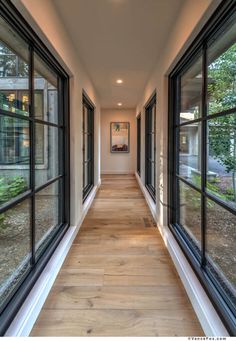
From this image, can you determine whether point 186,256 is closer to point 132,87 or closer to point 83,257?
point 83,257

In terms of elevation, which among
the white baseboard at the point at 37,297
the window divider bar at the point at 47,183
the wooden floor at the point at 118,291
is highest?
the window divider bar at the point at 47,183

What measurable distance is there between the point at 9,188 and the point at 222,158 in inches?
55.9

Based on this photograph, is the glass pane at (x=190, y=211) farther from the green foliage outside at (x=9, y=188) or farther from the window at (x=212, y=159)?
the green foliage outside at (x=9, y=188)

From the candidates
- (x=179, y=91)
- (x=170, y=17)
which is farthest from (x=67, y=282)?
(x=170, y=17)

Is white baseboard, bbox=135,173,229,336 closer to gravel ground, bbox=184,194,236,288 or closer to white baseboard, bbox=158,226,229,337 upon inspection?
white baseboard, bbox=158,226,229,337

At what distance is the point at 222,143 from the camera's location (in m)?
1.75

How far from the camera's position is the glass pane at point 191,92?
231 centimetres

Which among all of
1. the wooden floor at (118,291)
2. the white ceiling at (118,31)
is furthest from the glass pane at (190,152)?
the white ceiling at (118,31)

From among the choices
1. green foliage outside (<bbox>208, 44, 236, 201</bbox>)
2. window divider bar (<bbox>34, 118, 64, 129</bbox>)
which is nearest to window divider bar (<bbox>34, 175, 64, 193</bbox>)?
window divider bar (<bbox>34, 118, 64, 129</bbox>)

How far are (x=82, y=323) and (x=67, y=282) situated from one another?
57 centimetres

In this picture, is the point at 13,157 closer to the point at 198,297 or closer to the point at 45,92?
the point at 45,92

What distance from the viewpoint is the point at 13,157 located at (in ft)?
5.77

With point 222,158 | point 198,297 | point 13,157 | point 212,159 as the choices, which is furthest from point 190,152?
point 13,157

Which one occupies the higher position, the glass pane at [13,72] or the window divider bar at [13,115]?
the glass pane at [13,72]
